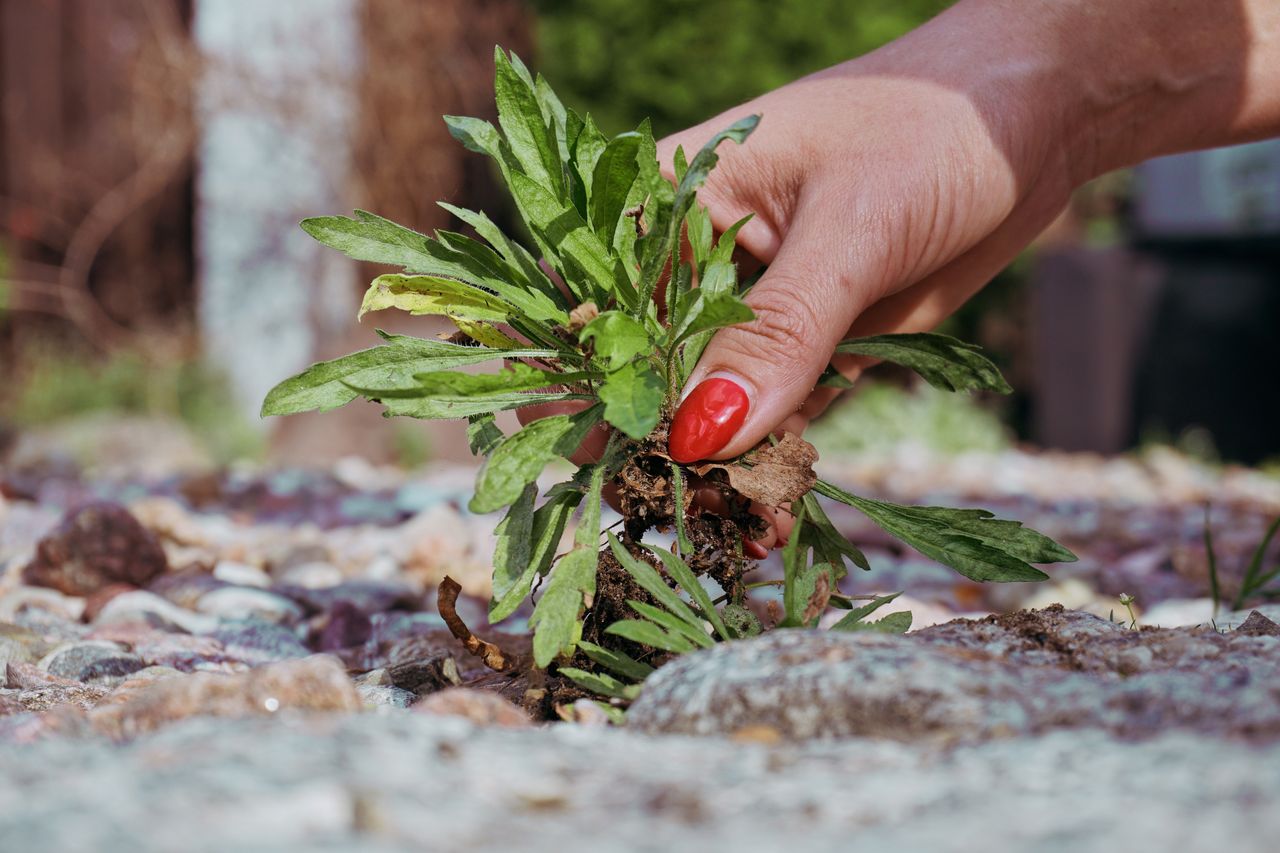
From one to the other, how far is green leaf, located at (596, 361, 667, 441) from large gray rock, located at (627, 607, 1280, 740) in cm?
25

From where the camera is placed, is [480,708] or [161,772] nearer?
[161,772]

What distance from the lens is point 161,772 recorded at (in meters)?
0.89

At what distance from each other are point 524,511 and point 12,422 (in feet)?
23.2

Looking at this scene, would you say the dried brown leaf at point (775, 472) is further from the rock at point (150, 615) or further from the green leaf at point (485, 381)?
the rock at point (150, 615)

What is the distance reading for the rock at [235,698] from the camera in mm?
1162

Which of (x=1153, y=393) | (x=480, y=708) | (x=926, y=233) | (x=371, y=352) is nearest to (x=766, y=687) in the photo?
(x=480, y=708)

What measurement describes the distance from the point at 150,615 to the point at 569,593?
1.33 m

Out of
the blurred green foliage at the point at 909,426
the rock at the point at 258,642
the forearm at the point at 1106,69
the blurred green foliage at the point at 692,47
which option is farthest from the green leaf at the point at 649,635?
the blurred green foliage at the point at 692,47

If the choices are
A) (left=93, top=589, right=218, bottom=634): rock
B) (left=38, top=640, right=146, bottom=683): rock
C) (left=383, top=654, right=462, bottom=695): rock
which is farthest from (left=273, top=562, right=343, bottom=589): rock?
(left=383, top=654, right=462, bottom=695): rock

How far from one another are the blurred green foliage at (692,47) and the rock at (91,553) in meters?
5.33

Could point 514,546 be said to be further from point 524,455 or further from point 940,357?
point 940,357

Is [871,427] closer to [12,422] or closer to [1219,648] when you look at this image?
[12,422]

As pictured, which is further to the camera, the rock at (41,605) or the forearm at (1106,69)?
the rock at (41,605)

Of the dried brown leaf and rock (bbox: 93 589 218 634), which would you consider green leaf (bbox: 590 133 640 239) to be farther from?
rock (bbox: 93 589 218 634)
